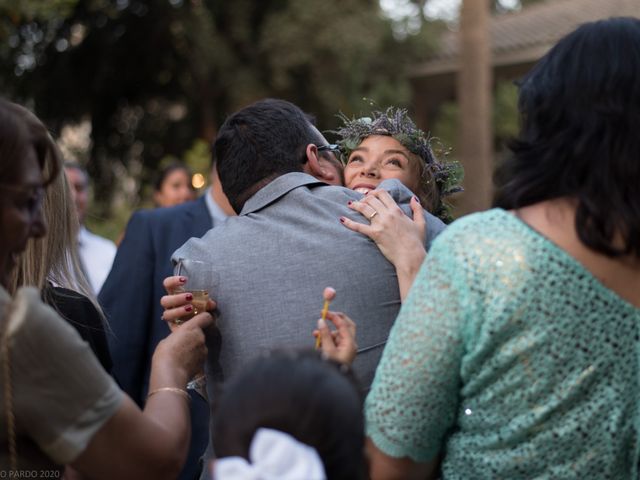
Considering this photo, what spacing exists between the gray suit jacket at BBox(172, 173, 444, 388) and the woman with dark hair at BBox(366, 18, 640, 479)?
1.54ft

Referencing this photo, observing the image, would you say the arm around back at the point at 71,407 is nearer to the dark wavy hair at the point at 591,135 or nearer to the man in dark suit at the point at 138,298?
the dark wavy hair at the point at 591,135

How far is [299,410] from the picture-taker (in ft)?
6.08

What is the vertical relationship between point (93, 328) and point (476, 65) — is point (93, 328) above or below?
above

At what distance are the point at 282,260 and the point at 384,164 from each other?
733 mm

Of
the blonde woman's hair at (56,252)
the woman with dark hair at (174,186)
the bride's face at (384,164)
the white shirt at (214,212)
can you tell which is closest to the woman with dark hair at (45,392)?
the blonde woman's hair at (56,252)

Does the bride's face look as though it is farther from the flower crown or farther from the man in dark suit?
the man in dark suit

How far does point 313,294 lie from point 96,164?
756 inches

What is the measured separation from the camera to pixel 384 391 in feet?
7.28

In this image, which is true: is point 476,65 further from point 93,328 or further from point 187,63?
point 93,328

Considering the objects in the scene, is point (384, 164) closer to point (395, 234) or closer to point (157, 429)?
point (395, 234)

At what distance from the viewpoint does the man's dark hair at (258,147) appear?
115 inches

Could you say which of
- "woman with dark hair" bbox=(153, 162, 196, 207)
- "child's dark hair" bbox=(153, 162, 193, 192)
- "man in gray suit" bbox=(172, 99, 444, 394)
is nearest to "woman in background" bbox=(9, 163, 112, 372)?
"man in gray suit" bbox=(172, 99, 444, 394)

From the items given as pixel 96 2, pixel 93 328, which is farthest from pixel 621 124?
pixel 96 2

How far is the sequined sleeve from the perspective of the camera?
2139 millimetres
